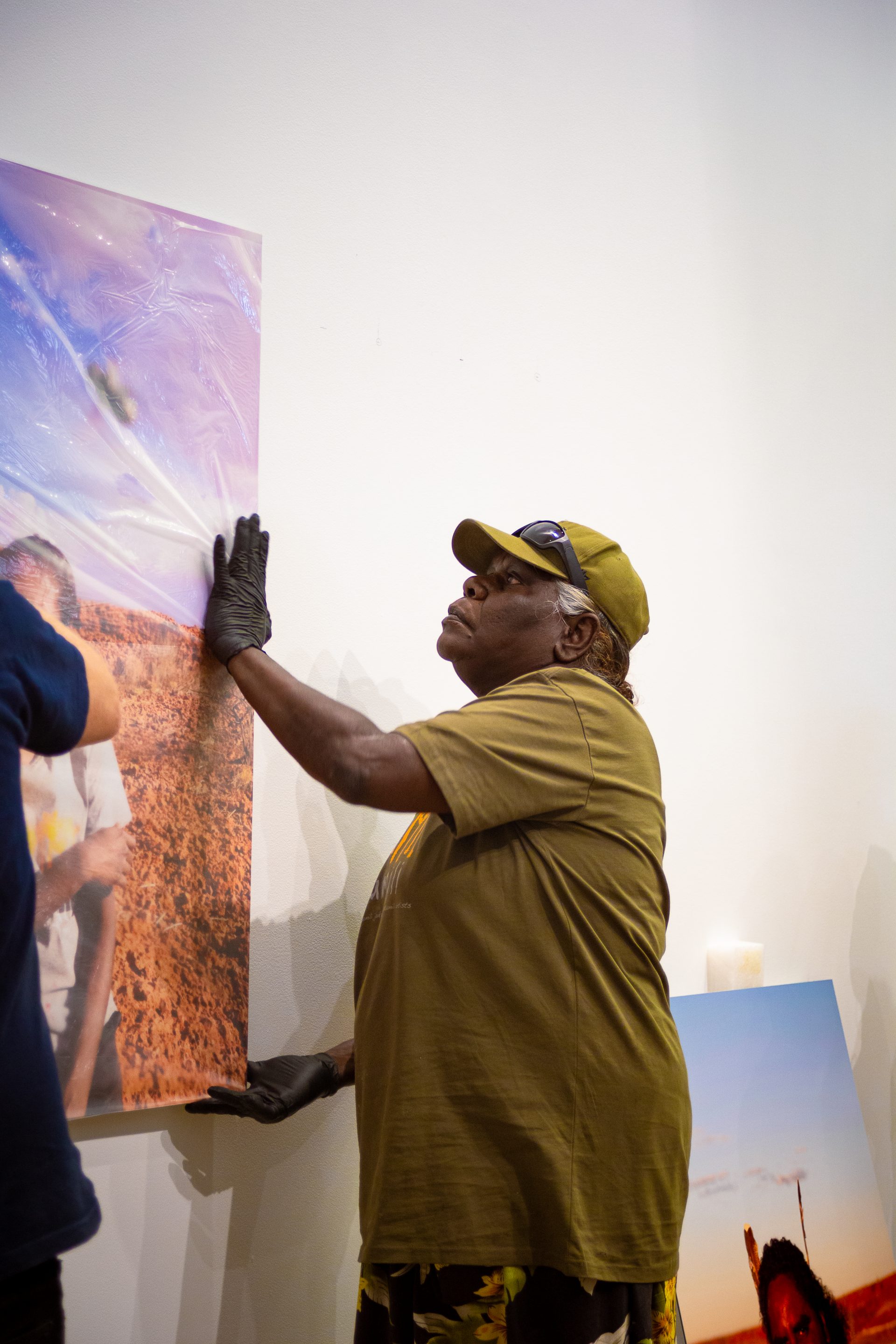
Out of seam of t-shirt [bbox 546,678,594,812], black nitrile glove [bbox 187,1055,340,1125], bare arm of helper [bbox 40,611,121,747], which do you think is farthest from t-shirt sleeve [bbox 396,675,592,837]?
black nitrile glove [bbox 187,1055,340,1125]

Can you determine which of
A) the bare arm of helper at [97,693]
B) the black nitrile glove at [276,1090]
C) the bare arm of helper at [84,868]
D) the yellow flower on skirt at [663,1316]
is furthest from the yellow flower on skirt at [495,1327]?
the bare arm of helper at [97,693]

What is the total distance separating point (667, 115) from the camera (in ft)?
7.26

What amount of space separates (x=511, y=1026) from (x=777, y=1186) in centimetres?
103

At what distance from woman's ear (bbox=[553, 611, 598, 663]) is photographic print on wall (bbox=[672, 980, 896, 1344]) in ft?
2.66

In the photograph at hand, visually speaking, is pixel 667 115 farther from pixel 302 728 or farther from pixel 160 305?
pixel 302 728

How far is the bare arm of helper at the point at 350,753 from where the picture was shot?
106 cm

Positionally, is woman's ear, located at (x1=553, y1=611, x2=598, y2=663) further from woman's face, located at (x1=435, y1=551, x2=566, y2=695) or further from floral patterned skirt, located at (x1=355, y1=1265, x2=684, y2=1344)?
floral patterned skirt, located at (x1=355, y1=1265, x2=684, y2=1344)

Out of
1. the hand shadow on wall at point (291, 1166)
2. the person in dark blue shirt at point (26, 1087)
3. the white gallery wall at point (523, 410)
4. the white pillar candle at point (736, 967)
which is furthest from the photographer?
the white pillar candle at point (736, 967)

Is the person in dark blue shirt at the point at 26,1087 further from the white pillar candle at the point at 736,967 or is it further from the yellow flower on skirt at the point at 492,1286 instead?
the white pillar candle at the point at 736,967

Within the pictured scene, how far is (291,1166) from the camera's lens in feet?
4.49

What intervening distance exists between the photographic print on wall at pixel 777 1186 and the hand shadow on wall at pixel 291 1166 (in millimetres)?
658

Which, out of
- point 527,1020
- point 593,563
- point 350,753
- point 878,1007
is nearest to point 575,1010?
point 527,1020

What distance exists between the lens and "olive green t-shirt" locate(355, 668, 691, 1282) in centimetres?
105

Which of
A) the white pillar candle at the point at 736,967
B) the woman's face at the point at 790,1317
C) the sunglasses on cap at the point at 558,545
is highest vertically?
the sunglasses on cap at the point at 558,545
